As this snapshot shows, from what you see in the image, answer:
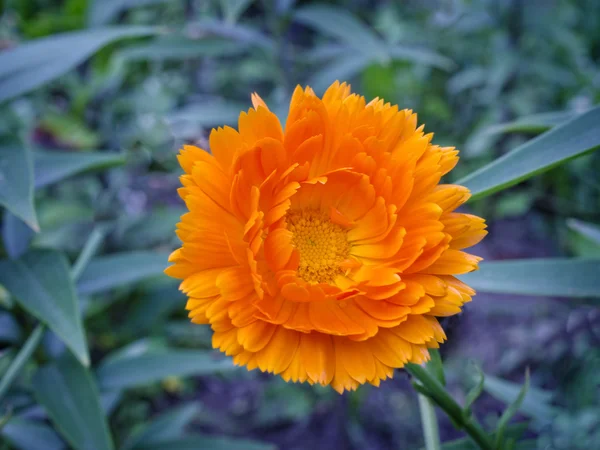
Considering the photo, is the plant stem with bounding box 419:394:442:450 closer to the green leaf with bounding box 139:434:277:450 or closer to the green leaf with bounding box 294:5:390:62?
the green leaf with bounding box 139:434:277:450

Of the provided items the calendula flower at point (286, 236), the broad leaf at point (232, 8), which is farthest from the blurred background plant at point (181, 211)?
the calendula flower at point (286, 236)

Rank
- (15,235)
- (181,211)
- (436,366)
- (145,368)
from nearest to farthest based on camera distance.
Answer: (436,366)
(15,235)
(145,368)
(181,211)

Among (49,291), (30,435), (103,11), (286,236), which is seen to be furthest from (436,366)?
(103,11)

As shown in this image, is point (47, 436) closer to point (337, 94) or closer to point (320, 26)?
point (337, 94)

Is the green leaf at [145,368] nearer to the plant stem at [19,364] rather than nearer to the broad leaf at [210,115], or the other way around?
the plant stem at [19,364]

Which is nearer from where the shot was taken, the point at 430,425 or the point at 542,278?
the point at 430,425

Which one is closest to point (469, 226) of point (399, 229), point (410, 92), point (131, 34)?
point (399, 229)

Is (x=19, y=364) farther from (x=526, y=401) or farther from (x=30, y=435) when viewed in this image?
(x=526, y=401)

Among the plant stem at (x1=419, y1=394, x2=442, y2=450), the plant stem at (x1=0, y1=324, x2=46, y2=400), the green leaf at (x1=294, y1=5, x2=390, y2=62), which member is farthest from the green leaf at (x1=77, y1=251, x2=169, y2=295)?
the green leaf at (x1=294, y1=5, x2=390, y2=62)
